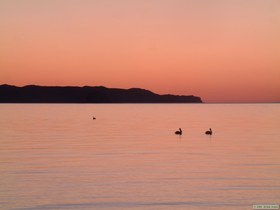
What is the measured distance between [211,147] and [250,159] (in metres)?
11.1

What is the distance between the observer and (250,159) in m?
37.9

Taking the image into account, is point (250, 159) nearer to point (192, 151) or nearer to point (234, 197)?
point (192, 151)

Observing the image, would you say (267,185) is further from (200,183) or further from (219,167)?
(219,167)

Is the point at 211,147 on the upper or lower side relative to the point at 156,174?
upper

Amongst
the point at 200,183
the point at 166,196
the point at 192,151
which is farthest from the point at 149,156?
the point at 166,196

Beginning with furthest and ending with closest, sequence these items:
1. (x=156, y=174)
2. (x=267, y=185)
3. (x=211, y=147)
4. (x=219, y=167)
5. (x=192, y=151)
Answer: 1. (x=211, y=147)
2. (x=192, y=151)
3. (x=219, y=167)
4. (x=156, y=174)
5. (x=267, y=185)

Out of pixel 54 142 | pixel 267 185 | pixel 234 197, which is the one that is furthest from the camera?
pixel 54 142

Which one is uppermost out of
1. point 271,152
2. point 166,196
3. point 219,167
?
point 271,152

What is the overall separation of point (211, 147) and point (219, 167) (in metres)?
15.8

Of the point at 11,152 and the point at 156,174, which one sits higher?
the point at 11,152

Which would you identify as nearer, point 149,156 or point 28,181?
point 28,181

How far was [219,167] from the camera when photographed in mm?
33250

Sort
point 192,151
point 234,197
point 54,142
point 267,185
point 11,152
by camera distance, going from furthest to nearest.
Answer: point 54,142 < point 192,151 < point 11,152 < point 267,185 < point 234,197

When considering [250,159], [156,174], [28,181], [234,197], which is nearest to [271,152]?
[250,159]
